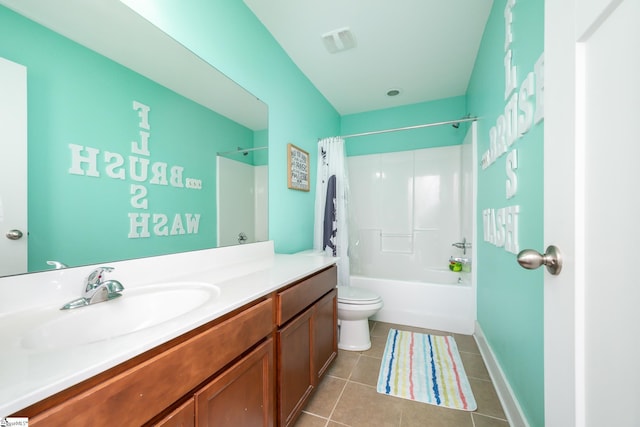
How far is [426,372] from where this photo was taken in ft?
5.52

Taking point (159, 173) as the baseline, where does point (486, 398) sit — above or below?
below

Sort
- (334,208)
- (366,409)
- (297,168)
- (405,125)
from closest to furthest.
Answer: (366,409)
(297,168)
(334,208)
(405,125)

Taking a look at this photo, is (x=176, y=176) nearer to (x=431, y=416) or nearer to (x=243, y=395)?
(x=243, y=395)

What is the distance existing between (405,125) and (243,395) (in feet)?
A: 10.3

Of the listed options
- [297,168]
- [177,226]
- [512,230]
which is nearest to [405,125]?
[297,168]

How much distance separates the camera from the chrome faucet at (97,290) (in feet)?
2.55

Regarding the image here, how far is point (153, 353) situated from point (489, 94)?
232cm

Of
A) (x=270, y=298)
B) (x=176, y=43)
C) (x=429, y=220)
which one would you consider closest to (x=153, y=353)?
(x=270, y=298)

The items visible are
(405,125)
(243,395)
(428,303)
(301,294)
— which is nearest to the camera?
(243,395)

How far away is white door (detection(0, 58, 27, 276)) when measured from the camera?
0.71m

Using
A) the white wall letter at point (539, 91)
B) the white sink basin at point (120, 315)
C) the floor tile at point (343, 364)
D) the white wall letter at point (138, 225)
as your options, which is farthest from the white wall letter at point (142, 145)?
the floor tile at point (343, 364)

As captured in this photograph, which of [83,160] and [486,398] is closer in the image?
[83,160]

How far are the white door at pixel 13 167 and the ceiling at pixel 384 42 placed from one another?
1.40 m

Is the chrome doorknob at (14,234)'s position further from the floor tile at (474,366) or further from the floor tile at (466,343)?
the floor tile at (466,343)
